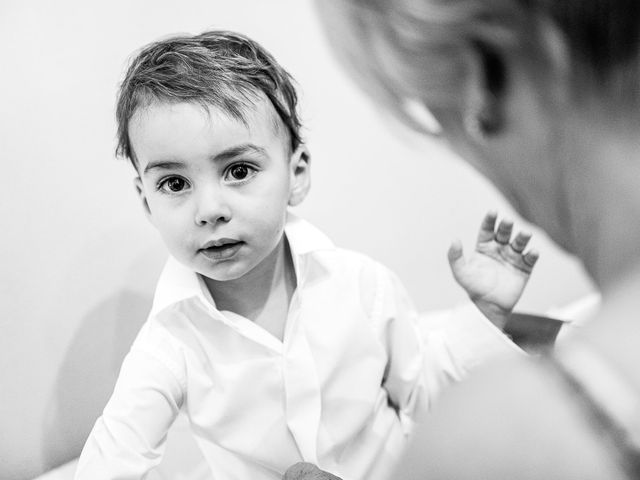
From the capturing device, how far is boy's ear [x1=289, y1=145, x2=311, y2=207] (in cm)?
74

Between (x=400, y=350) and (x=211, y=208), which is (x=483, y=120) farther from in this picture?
(x=400, y=350)

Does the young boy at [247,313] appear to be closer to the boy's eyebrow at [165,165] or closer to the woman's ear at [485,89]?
the boy's eyebrow at [165,165]

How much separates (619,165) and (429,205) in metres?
0.82

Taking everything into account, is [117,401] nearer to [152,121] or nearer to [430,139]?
[152,121]

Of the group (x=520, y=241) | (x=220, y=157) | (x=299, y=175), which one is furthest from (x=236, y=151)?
(x=520, y=241)

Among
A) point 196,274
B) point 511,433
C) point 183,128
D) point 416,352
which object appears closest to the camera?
point 511,433

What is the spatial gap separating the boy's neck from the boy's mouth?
0.27 feet

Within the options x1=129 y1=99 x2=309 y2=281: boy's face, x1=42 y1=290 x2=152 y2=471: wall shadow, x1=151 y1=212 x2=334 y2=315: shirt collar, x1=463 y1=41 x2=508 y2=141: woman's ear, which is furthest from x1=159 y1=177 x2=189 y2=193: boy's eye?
x1=463 y1=41 x2=508 y2=141: woman's ear

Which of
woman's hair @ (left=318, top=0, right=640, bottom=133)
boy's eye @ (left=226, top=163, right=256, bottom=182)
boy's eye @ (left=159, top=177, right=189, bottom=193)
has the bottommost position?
boy's eye @ (left=159, top=177, right=189, bottom=193)

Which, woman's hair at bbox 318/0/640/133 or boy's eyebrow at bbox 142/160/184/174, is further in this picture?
boy's eyebrow at bbox 142/160/184/174

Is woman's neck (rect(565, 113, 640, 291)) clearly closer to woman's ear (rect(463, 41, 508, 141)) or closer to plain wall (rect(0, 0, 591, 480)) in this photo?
woman's ear (rect(463, 41, 508, 141))

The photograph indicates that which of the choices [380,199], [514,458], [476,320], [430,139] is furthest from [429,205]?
[514,458]

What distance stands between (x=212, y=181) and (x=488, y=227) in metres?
0.35

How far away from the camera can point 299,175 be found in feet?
2.48
